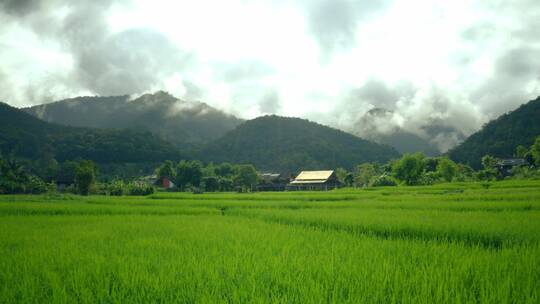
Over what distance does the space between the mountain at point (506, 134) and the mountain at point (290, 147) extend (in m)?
39.6

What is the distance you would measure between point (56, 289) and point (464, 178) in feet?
187

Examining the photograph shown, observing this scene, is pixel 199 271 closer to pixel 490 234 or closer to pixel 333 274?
pixel 333 274

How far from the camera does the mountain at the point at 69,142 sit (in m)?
85.8

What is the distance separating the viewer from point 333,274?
142 inches

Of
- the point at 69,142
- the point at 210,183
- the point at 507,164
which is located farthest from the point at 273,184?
the point at 69,142

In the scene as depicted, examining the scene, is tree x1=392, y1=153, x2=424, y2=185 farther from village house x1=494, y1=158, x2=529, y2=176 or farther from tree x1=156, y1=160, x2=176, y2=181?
tree x1=156, y1=160, x2=176, y2=181

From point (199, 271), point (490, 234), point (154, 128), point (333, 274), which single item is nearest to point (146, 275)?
point (199, 271)

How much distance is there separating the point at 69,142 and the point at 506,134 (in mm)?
113517

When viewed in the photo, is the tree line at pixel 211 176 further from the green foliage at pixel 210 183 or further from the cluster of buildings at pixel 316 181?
the cluster of buildings at pixel 316 181

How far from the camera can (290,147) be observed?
397 ft

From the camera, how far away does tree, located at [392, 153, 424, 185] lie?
52963 millimetres

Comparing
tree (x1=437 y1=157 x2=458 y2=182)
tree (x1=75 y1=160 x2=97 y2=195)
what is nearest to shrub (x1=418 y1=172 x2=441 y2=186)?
tree (x1=437 y1=157 x2=458 y2=182)

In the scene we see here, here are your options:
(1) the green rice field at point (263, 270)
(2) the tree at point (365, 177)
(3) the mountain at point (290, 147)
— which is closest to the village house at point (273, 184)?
(2) the tree at point (365, 177)

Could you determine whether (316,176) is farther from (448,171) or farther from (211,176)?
(448,171)
